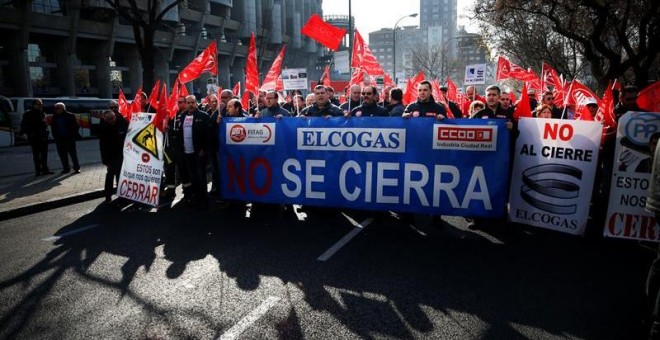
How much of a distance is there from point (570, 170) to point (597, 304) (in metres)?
2.13

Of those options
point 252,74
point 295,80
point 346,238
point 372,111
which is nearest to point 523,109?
point 372,111

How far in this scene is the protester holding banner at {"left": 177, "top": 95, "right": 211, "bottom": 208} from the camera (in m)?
7.63

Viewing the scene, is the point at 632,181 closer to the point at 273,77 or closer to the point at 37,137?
the point at 273,77

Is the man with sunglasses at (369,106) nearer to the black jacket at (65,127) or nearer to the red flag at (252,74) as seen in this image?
the red flag at (252,74)

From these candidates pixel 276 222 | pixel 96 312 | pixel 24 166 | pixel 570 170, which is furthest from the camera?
pixel 24 166

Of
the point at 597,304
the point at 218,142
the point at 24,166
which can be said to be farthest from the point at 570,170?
the point at 24,166

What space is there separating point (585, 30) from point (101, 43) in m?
36.3

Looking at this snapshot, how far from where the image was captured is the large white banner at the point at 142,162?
7.42 m

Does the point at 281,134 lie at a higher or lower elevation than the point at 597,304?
higher

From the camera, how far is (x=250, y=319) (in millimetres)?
3666

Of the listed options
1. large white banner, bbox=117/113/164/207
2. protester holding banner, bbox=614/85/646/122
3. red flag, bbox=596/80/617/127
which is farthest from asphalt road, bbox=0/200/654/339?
protester holding banner, bbox=614/85/646/122

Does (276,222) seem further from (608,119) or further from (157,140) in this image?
(608,119)

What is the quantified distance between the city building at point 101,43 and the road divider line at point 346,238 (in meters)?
27.1

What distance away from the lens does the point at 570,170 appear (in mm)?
5574
